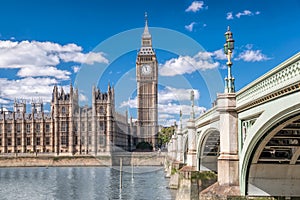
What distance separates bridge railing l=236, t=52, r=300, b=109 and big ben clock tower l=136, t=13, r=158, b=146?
119206 mm

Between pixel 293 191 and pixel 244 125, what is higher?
pixel 244 125

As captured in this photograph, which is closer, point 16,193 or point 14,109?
point 16,193

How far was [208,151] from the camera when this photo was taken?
3631cm

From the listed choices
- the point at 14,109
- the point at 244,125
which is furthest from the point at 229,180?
the point at 14,109

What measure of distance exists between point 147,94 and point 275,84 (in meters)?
128

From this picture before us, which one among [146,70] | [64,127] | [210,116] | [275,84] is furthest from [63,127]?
[275,84]

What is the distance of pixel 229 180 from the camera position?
1823 centimetres

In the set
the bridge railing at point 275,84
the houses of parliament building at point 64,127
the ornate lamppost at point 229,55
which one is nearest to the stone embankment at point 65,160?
the houses of parliament building at point 64,127

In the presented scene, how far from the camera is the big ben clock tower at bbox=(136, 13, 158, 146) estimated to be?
137 meters

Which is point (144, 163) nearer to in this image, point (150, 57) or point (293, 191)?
point (150, 57)

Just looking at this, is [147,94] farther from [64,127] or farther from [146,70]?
[64,127]

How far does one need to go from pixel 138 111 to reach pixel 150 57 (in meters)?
18.4

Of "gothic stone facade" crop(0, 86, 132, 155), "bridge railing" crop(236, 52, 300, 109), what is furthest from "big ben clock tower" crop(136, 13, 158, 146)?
"bridge railing" crop(236, 52, 300, 109)

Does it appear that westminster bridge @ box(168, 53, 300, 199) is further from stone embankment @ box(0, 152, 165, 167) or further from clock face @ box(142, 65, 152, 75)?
clock face @ box(142, 65, 152, 75)
